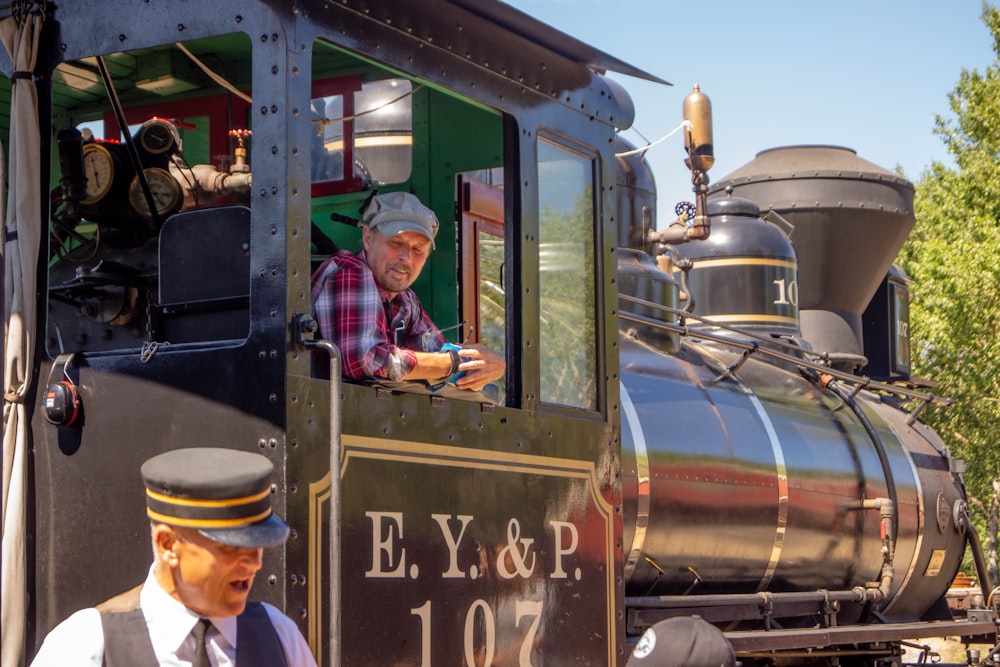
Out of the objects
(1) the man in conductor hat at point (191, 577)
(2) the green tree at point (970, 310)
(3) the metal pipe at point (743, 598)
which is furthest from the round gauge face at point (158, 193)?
(2) the green tree at point (970, 310)

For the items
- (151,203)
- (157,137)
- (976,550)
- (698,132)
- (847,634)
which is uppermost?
(698,132)

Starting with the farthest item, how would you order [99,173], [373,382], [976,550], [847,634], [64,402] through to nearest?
[976,550], [847,634], [99,173], [373,382], [64,402]

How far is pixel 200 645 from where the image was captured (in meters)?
2.14

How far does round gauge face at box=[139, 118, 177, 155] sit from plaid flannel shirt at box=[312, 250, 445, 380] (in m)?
0.67

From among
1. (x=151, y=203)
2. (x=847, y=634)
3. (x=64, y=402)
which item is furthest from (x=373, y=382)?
(x=847, y=634)

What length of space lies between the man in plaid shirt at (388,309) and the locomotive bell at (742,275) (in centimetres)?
432

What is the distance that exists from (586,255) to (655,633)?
2.26 meters

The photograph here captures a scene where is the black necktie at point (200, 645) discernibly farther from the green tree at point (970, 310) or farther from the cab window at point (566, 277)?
the green tree at point (970, 310)

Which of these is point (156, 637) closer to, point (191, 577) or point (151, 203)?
point (191, 577)

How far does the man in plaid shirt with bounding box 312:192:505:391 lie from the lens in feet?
11.5

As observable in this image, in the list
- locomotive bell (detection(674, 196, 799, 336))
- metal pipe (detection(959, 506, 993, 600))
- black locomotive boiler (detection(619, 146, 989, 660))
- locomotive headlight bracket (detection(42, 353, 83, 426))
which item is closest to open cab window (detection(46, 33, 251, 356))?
locomotive headlight bracket (detection(42, 353, 83, 426))

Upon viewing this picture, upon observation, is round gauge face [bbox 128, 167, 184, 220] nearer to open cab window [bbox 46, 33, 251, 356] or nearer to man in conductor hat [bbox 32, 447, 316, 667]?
open cab window [bbox 46, 33, 251, 356]

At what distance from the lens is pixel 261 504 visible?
2232 mm

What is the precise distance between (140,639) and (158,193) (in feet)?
6.71
